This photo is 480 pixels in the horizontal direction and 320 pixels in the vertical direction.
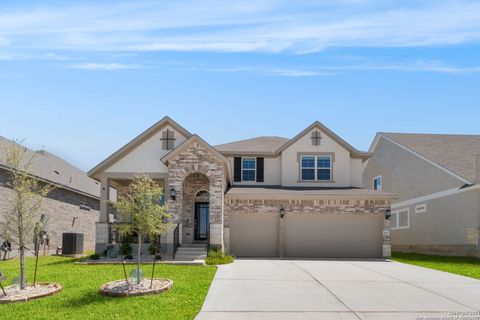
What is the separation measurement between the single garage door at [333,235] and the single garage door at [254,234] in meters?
0.77

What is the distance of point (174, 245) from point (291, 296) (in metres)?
10.3

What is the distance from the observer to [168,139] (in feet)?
76.9

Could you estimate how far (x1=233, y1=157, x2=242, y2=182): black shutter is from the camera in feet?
87.5

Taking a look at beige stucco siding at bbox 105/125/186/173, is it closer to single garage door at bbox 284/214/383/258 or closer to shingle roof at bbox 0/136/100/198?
shingle roof at bbox 0/136/100/198

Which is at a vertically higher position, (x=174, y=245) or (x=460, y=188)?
(x=460, y=188)

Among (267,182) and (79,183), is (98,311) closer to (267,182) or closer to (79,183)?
(267,182)

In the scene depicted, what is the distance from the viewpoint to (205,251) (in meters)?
21.3

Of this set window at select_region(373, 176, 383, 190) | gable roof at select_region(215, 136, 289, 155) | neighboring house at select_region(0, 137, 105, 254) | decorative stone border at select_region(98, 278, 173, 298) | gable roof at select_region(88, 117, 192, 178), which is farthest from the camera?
window at select_region(373, 176, 383, 190)

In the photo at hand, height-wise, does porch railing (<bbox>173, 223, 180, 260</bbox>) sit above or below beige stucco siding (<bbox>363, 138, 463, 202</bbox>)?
below

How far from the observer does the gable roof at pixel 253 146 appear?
87.8 ft

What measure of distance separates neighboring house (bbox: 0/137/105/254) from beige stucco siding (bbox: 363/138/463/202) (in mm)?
A: 20000

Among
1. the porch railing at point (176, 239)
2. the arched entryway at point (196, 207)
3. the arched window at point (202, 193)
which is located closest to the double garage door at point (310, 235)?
the arched entryway at point (196, 207)

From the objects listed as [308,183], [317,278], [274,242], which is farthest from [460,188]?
[317,278]

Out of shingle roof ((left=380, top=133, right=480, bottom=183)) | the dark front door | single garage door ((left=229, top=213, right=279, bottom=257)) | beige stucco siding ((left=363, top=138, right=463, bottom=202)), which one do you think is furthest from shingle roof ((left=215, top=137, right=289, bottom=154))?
shingle roof ((left=380, top=133, right=480, bottom=183))
